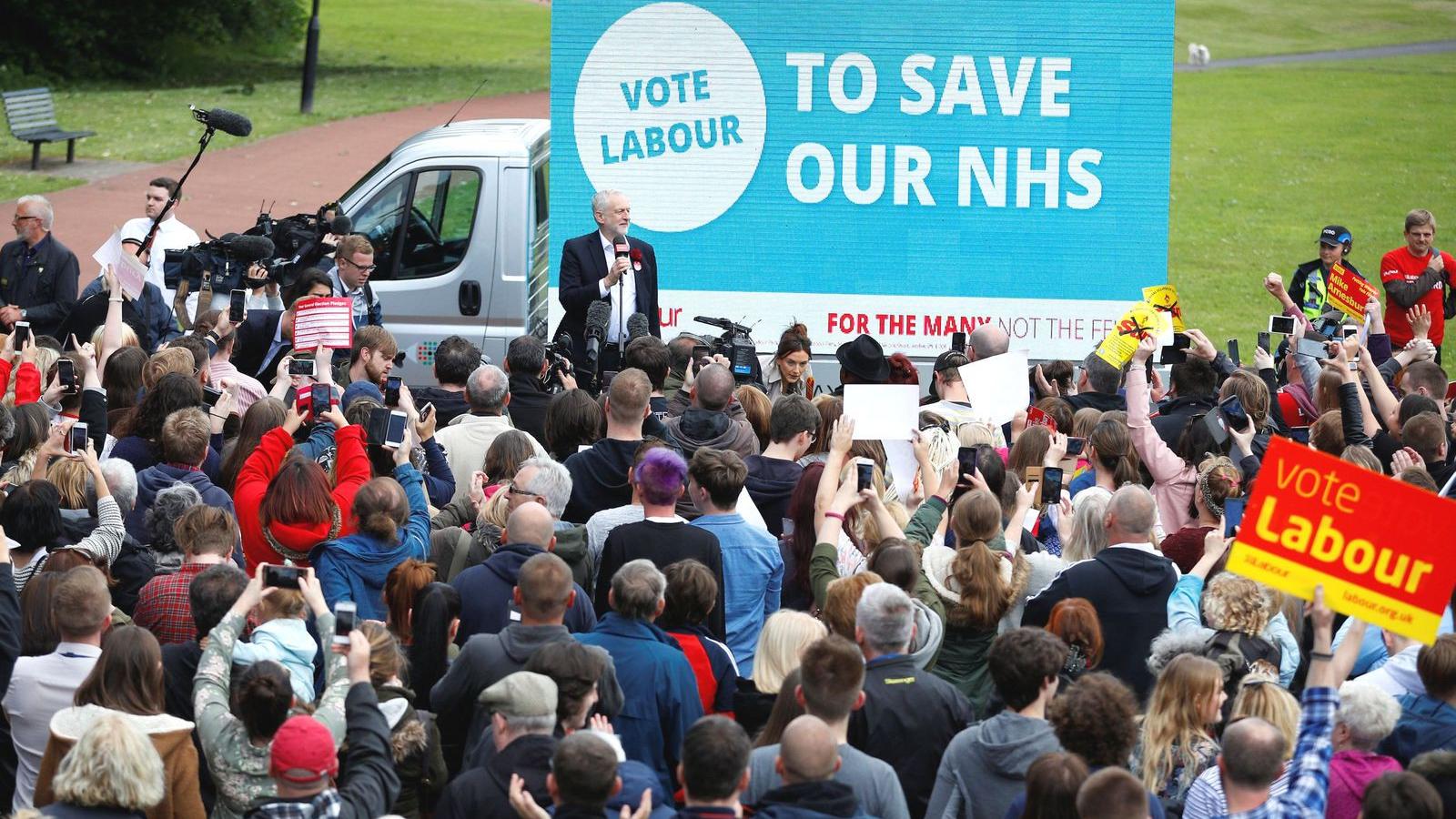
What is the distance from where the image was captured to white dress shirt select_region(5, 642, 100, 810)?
5.51 metres

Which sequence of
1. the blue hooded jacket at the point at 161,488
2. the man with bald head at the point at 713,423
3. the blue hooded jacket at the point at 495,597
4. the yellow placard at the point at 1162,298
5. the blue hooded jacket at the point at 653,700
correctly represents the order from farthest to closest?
the yellow placard at the point at 1162,298 < the man with bald head at the point at 713,423 < the blue hooded jacket at the point at 161,488 < the blue hooded jacket at the point at 495,597 < the blue hooded jacket at the point at 653,700

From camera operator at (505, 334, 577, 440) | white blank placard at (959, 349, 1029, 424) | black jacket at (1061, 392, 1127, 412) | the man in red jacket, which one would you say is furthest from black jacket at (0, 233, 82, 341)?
the man in red jacket

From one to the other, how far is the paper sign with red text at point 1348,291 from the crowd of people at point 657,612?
2.34m

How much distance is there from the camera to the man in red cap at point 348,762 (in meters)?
4.64

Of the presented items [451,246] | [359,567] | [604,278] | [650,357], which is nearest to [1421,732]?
[359,567]

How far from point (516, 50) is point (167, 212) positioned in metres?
28.5

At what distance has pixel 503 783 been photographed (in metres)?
4.92

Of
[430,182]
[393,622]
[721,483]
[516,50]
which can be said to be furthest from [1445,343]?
[516,50]

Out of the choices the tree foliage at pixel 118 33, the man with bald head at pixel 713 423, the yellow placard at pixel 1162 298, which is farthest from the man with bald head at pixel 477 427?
→ the tree foliage at pixel 118 33

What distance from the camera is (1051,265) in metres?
11.4

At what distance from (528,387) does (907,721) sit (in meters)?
4.05

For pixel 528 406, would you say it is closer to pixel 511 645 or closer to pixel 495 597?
pixel 495 597

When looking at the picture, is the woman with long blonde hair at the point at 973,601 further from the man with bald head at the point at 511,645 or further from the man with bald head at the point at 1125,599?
the man with bald head at the point at 511,645

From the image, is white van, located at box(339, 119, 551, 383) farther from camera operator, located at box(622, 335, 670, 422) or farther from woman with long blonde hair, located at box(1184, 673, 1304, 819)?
woman with long blonde hair, located at box(1184, 673, 1304, 819)
